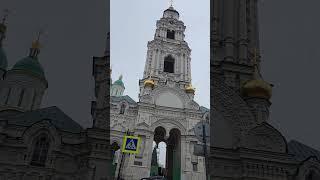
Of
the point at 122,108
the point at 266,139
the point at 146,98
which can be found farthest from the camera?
the point at 122,108

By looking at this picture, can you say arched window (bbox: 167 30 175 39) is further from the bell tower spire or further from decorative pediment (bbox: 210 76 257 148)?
decorative pediment (bbox: 210 76 257 148)

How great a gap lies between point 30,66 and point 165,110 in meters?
7.66

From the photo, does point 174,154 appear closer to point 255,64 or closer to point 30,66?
point 255,64

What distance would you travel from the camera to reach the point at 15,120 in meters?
13.8

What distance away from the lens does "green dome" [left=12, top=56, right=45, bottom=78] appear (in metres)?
21.5

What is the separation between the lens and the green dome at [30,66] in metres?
21.5

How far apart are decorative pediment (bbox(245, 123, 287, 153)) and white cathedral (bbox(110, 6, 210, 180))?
193 centimetres

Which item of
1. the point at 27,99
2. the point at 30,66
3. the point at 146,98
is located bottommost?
the point at 27,99

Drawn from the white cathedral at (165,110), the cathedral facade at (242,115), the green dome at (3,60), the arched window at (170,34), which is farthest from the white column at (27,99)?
the arched window at (170,34)

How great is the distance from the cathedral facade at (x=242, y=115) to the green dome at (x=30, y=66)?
32.6ft

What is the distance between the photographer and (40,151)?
41.7 ft

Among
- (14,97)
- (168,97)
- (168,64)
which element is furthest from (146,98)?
(14,97)

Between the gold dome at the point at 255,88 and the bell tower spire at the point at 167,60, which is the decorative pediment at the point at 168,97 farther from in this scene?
the gold dome at the point at 255,88

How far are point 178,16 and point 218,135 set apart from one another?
17.8m
